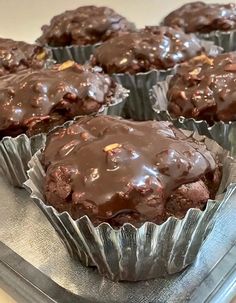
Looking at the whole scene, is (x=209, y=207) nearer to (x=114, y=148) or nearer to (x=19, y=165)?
(x=114, y=148)

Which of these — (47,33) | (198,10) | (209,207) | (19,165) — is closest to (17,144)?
(19,165)

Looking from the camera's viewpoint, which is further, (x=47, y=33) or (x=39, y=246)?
(x=47, y=33)

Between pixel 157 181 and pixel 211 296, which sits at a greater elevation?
pixel 157 181

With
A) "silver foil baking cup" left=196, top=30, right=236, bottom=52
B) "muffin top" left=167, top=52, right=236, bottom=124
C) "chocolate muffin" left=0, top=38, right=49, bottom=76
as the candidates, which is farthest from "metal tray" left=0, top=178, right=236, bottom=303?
"silver foil baking cup" left=196, top=30, right=236, bottom=52

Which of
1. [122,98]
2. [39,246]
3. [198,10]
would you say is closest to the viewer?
[39,246]

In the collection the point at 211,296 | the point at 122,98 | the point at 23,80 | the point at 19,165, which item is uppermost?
the point at 23,80

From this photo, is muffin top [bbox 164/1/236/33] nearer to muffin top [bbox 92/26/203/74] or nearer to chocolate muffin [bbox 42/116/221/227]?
muffin top [bbox 92/26/203/74]

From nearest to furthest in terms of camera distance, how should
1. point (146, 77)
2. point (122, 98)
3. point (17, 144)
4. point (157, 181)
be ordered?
point (157, 181) → point (17, 144) → point (122, 98) → point (146, 77)
